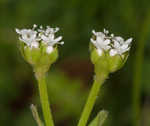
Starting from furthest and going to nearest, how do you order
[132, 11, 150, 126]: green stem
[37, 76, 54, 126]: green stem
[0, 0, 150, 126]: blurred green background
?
[0, 0, 150, 126]: blurred green background, [132, 11, 150, 126]: green stem, [37, 76, 54, 126]: green stem

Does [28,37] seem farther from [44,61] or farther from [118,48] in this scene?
[118,48]

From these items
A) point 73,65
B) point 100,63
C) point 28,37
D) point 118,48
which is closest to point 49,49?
point 28,37

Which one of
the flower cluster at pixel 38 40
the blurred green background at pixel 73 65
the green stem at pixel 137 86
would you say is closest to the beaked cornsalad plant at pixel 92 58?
the flower cluster at pixel 38 40

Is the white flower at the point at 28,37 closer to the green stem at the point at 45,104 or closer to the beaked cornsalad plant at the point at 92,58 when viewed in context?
the beaked cornsalad plant at the point at 92,58

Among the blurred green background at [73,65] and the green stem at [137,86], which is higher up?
the blurred green background at [73,65]

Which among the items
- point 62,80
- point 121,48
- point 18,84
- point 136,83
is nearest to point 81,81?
point 62,80

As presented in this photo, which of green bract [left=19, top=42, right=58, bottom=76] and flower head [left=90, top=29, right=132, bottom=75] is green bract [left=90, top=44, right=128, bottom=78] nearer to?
flower head [left=90, top=29, right=132, bottom=75]

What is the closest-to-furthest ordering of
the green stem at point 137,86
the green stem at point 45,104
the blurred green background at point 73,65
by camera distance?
the green stem at point 45,104, the green stem at point 137,86, the blurred green background at point 73,65

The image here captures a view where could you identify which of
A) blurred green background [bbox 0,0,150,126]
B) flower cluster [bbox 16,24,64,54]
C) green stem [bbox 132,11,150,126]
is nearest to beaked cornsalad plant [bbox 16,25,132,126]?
flower cluster [bbox 16,24,64,54]
